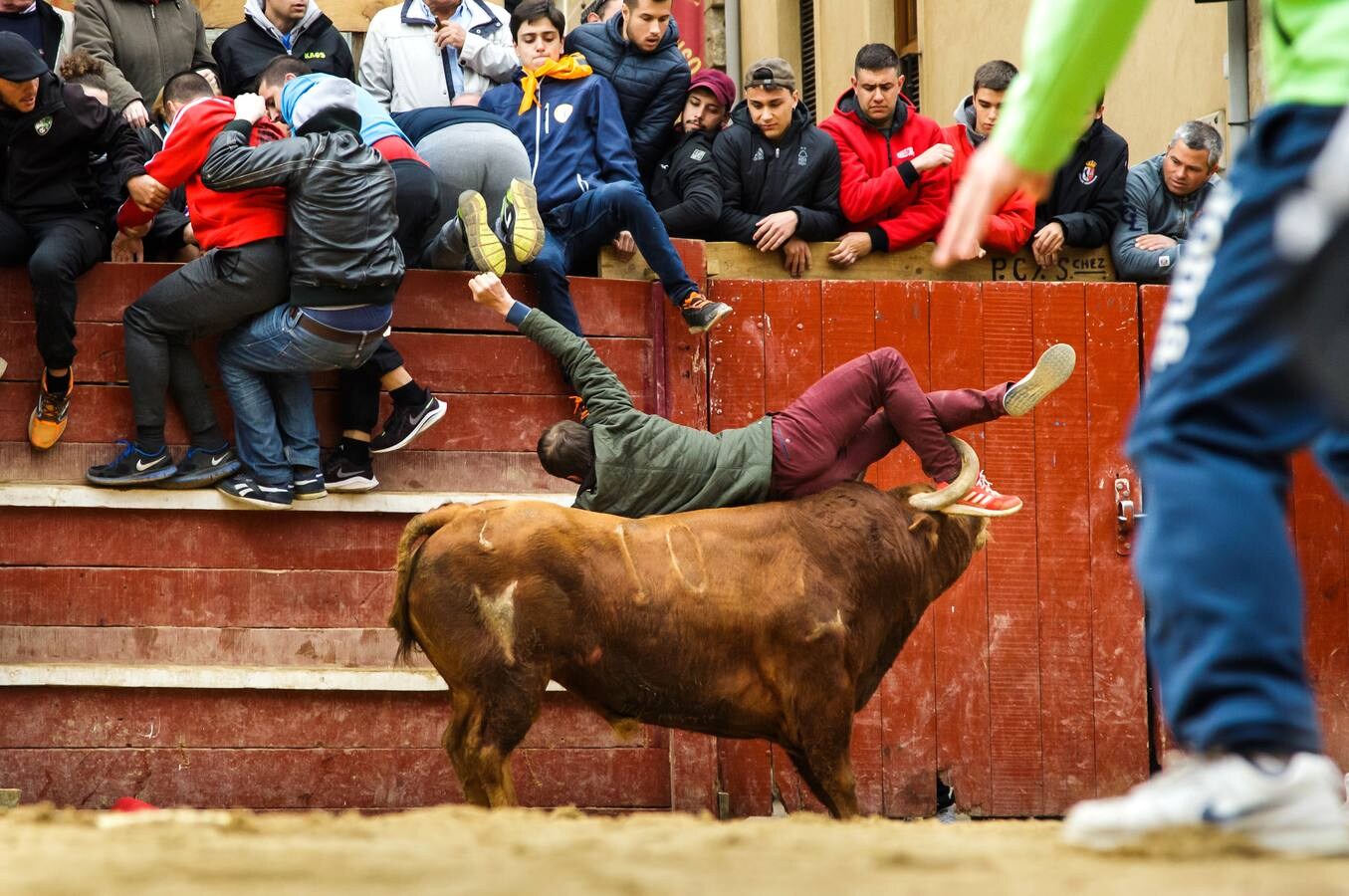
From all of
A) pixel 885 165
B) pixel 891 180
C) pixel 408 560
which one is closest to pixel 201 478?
pixel 408 560

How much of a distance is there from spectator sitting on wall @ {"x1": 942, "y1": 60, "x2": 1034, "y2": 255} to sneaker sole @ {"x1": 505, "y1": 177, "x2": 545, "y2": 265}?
2482mm

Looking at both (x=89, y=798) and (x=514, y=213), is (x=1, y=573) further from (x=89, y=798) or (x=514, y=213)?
(x=514, y=213)

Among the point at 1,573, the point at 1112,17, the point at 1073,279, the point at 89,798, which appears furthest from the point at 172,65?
the point at 1112,17

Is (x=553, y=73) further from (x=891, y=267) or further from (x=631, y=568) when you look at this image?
(x=631, y=568)

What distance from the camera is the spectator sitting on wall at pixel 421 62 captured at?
9039 mm

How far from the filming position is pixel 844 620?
6.19 m

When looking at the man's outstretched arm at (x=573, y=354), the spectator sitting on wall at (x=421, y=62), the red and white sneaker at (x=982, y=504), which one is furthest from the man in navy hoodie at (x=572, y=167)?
the red and white sneaker at (x=982, y=504)

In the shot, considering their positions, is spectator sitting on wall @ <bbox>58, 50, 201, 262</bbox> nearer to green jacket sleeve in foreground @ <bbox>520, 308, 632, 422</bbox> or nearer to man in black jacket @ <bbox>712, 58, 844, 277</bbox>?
green jacket sleeve in foreground @ <bbox>520, 308, 632, 422</bbox>

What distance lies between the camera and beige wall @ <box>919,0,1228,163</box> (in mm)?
10320

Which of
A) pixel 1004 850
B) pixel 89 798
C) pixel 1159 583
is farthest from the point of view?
pixel 89 798

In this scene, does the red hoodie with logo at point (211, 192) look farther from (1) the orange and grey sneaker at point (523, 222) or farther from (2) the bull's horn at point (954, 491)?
(2) the bull's horn at point (954, 491)

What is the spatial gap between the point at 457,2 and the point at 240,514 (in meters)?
3.34

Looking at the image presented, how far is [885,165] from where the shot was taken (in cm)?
898

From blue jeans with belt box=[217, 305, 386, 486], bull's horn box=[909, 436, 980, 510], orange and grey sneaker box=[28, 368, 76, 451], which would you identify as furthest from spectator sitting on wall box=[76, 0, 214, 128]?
bull's horn box=[909, 436, 980, 510]
